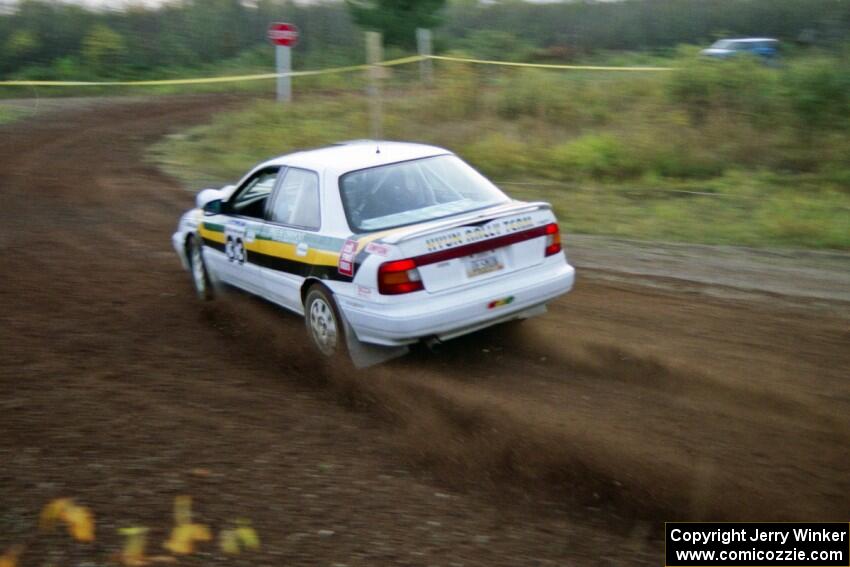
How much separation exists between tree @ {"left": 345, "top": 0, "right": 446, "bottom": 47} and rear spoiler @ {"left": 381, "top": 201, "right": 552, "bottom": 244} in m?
26.0

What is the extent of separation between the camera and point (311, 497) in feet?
15.2

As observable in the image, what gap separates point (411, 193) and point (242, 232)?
171 centimetres

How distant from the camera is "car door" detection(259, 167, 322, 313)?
22.0 ft

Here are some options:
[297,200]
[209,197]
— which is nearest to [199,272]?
[209,197]

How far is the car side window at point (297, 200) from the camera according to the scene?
6.84m

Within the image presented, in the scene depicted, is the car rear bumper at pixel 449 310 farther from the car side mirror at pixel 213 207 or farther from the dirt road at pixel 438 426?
the car side mirror at pixel 213 207

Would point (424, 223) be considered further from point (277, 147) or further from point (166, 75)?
point (166, 75)

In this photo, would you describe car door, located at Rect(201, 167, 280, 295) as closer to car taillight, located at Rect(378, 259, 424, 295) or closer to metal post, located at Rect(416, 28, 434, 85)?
car taillight, located at Rect(378, 259, 424, 295)

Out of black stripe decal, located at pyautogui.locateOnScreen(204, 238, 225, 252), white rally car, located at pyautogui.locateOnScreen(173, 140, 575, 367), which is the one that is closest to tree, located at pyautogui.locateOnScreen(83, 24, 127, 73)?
black stripe decal, located at pyautogui.locateOnScreen(204, 238, 225, 252)

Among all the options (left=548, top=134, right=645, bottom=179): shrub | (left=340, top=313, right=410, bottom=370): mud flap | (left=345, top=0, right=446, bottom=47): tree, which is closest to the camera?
(left=340, top=313, right=410, bottom=370): mud flap

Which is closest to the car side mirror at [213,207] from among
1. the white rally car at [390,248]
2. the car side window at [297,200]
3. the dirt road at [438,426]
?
the white rally car at [390,248]

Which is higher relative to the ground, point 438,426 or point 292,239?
point 292,239

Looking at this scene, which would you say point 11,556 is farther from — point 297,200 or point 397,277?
point 297,200

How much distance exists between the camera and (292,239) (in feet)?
22.8
